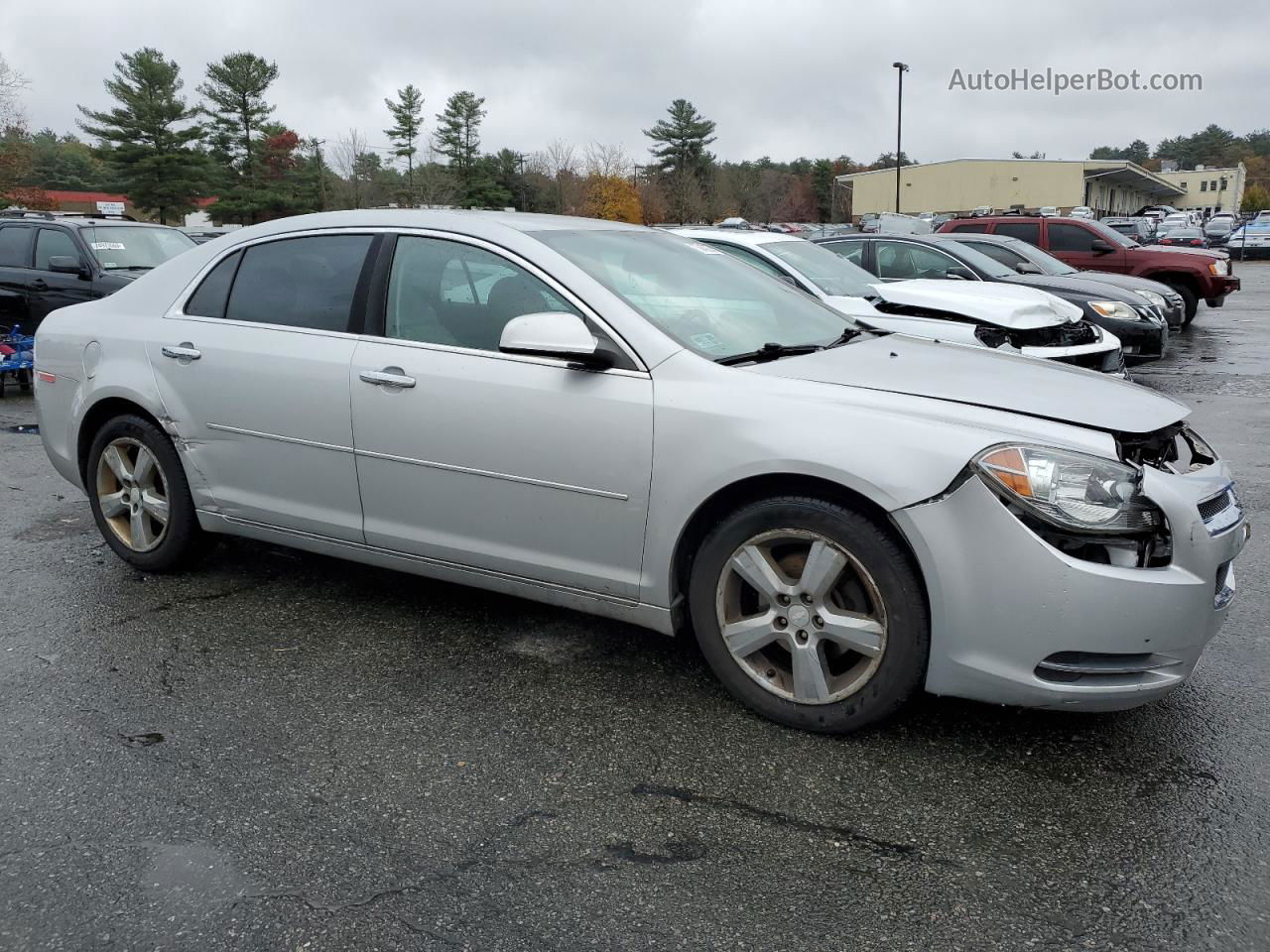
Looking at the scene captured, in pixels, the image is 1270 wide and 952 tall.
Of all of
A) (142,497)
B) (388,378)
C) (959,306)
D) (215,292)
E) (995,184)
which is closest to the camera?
(388,378)

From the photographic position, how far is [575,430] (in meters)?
3.41

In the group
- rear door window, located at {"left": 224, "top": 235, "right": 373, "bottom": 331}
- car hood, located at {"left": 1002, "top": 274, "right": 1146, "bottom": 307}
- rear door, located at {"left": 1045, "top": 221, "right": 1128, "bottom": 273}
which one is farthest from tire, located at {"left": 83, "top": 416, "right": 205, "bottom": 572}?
rear door, located at {"left": 1045, "top": 221, "right": 1128, "bottom": 273}

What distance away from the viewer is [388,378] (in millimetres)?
3777

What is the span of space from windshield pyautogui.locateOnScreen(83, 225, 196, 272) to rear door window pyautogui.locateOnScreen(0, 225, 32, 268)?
2.50 ft

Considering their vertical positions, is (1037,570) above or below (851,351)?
below

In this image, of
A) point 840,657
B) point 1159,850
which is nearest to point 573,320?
point 840,657

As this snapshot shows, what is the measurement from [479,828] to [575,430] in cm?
127

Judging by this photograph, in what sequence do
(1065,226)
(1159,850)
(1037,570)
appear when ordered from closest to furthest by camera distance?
1. (1159,850)
2. (1037,570)
3. (1065,226)

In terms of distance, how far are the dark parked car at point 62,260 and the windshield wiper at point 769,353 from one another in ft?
29.6

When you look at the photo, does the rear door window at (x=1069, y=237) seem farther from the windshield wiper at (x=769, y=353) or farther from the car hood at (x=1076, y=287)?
the windshield wiper at (x=769, y=353)

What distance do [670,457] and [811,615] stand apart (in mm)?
645

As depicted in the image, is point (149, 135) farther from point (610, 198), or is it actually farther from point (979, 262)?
point (979, 262)

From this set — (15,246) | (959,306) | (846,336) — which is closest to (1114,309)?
(959,306)

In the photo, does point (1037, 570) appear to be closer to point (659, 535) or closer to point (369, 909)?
point (659, 535)
